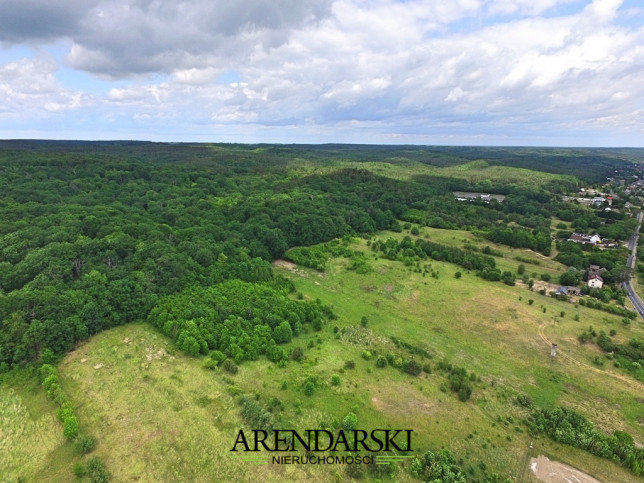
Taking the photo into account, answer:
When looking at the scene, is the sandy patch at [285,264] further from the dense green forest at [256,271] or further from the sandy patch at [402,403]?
the sandy patch at [402,403]

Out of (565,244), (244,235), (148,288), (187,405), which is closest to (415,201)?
(565,244)

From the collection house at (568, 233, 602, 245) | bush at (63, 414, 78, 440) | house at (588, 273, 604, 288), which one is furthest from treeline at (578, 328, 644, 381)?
bush at (63, 414, 78, 440)

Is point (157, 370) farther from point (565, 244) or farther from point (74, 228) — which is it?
point (565, 244)

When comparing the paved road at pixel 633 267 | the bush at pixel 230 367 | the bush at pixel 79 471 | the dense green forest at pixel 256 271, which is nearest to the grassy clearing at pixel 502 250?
the dense green forest at pixel 256 271

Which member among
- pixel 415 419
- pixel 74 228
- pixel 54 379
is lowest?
pixel 415 419

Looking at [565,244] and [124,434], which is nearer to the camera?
[124,434]

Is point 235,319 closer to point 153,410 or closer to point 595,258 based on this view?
point 153,410

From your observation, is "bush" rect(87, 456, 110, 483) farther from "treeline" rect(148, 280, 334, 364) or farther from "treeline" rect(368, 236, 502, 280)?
"treeline" rect(368, 236, 502, 280)
